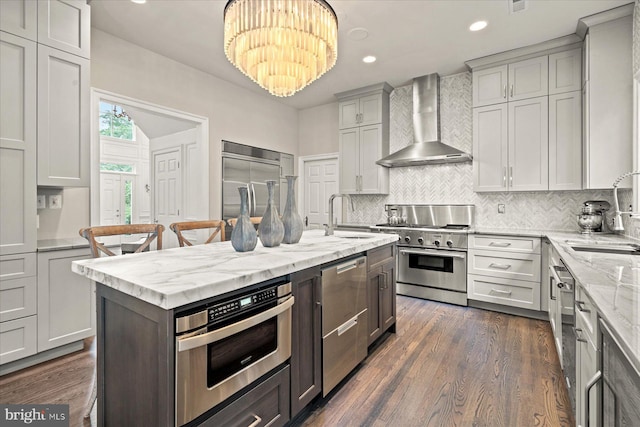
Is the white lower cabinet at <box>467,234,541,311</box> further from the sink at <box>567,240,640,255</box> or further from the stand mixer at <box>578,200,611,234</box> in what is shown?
the sink at <box>567,240,640,255</box>

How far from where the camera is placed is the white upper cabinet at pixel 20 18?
7.29 feet

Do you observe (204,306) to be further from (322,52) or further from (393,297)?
(393,297)

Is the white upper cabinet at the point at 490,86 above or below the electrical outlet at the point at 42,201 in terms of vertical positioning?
above

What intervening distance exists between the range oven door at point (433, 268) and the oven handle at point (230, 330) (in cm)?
276

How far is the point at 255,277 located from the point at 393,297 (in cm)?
185

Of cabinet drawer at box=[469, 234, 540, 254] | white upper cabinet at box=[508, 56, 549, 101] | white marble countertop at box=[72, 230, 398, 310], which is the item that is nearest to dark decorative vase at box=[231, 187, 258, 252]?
white marble countertop at box=[72, 230, 398, 310]

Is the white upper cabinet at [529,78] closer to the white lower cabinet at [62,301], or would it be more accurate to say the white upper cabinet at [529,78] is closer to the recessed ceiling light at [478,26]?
the recessed ceiling light at [478,26]

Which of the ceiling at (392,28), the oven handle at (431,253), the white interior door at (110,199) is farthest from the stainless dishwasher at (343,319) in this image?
the white interior door at (110,199)

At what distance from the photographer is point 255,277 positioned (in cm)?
132

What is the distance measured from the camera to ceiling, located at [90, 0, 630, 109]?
2742 mm

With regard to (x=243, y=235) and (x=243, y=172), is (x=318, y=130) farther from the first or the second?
(x=243, y=235)

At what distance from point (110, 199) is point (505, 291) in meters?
8.04

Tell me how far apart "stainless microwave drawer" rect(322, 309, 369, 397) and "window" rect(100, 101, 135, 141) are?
285 inches

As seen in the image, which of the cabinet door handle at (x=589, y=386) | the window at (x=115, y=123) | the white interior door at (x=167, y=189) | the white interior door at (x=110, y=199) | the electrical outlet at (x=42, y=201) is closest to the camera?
the cabinet door handle at (x=589, y=386)
